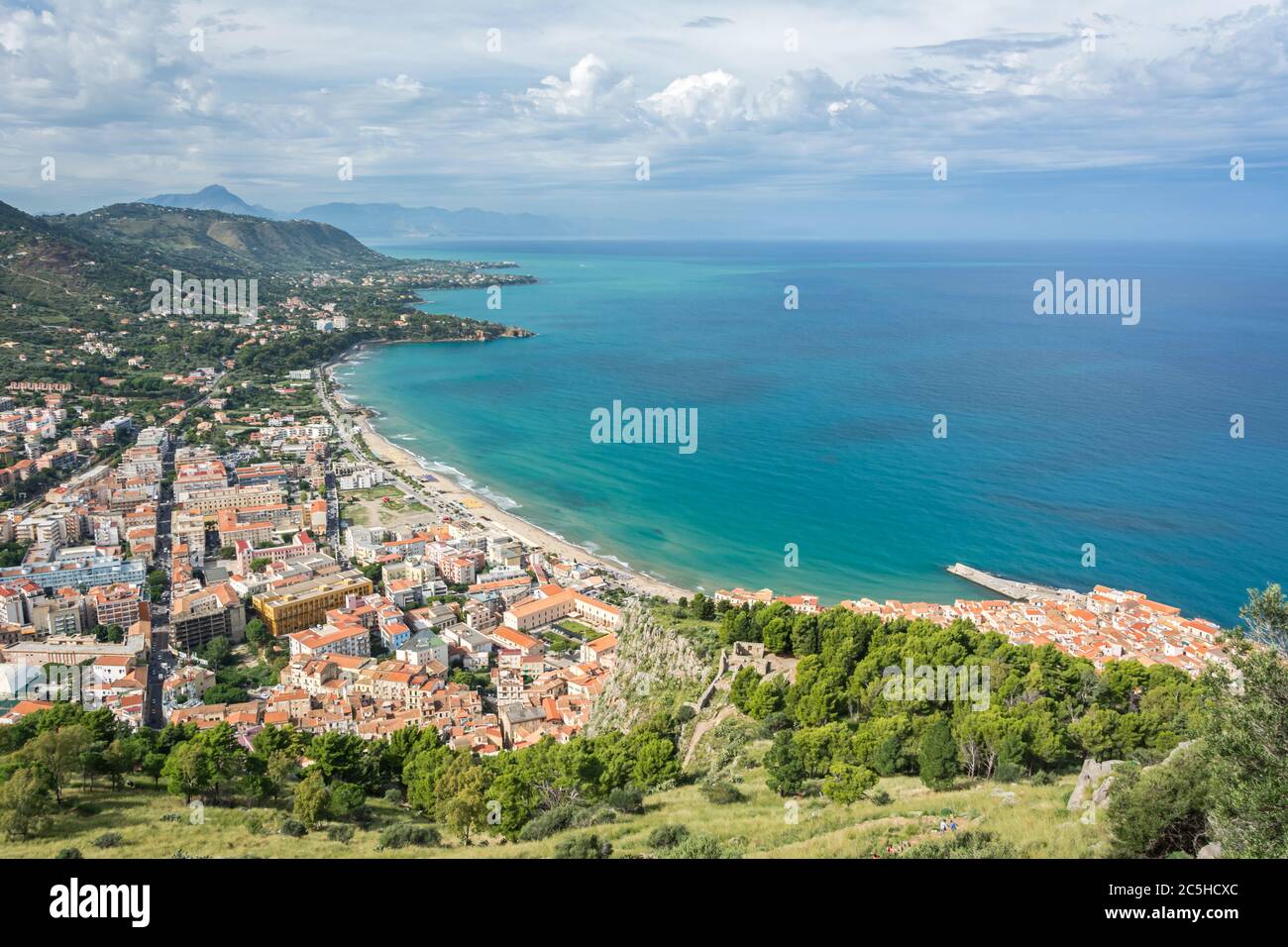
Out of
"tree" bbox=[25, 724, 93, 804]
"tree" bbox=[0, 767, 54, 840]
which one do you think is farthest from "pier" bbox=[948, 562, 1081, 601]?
"tree" bbox=[0, 767, 54, 840]

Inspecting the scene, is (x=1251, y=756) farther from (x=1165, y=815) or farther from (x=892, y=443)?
(x=892, y=443)

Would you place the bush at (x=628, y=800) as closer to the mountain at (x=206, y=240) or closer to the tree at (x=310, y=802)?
the tree at (x=310, y=802)

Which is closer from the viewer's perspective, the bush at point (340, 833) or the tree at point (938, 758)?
the bush at point (340, 833)

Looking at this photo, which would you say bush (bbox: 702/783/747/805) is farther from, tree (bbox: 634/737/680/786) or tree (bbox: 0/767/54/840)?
tree (bbox: 0/767/54/840)

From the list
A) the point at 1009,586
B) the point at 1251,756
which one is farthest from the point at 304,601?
the point at 1251,756

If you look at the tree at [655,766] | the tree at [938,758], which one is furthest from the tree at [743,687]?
the tree at [938,758]

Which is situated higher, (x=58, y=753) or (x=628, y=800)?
(x=58, y=753)
